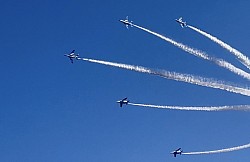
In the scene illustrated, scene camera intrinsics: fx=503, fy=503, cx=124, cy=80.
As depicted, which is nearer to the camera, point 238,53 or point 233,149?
point 238,53

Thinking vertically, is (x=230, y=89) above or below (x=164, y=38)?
below

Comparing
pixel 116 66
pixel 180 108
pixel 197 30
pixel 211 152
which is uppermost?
pixel 197 30

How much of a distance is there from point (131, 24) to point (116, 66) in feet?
55.7

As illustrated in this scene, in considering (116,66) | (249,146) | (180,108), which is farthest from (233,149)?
(116,66)

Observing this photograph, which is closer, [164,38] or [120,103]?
[164,38]

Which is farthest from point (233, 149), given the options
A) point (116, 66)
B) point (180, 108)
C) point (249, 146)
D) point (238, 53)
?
point (116, 66)

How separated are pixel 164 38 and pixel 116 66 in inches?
511

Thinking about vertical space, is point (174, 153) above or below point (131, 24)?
below

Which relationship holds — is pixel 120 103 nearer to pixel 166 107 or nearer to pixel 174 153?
pixel 166 107

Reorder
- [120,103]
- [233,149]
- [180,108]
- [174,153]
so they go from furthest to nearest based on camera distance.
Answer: [174,153]
[120,103]
[233,149]
[180,108]

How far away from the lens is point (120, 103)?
143750 mm

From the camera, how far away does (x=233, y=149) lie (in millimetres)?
132125

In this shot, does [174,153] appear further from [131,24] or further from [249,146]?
[131,24]

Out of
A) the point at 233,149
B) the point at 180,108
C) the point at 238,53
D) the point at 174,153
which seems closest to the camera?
the point at 238,53
